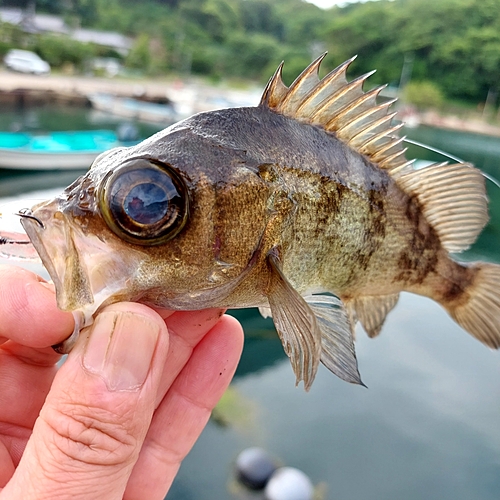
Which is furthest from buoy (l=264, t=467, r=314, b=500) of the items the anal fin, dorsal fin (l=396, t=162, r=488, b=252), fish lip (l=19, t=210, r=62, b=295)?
fish lip (l=19, t=210, r=62, b=295)

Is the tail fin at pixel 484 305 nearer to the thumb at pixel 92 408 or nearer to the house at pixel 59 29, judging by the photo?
the thumb at pixel 92 408

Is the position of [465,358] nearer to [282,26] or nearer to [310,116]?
[310,116]

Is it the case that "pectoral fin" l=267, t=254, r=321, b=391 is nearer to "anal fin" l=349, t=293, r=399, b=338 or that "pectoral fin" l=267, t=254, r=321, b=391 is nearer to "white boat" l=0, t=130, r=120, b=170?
"anal fin" l=349, t=293, r=399, b=338

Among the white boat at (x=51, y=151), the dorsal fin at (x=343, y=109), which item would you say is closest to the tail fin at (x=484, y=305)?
the dorsal fin at (x=343, y=109)

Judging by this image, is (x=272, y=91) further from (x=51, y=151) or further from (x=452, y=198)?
(x=51, y=151)

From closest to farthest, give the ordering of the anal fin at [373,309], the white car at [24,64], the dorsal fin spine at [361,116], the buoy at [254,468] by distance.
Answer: the dorsal fin spine at [361,116] → the anal fin at [373,309] → the buoy at [254,468] → the white car at [24,64]
